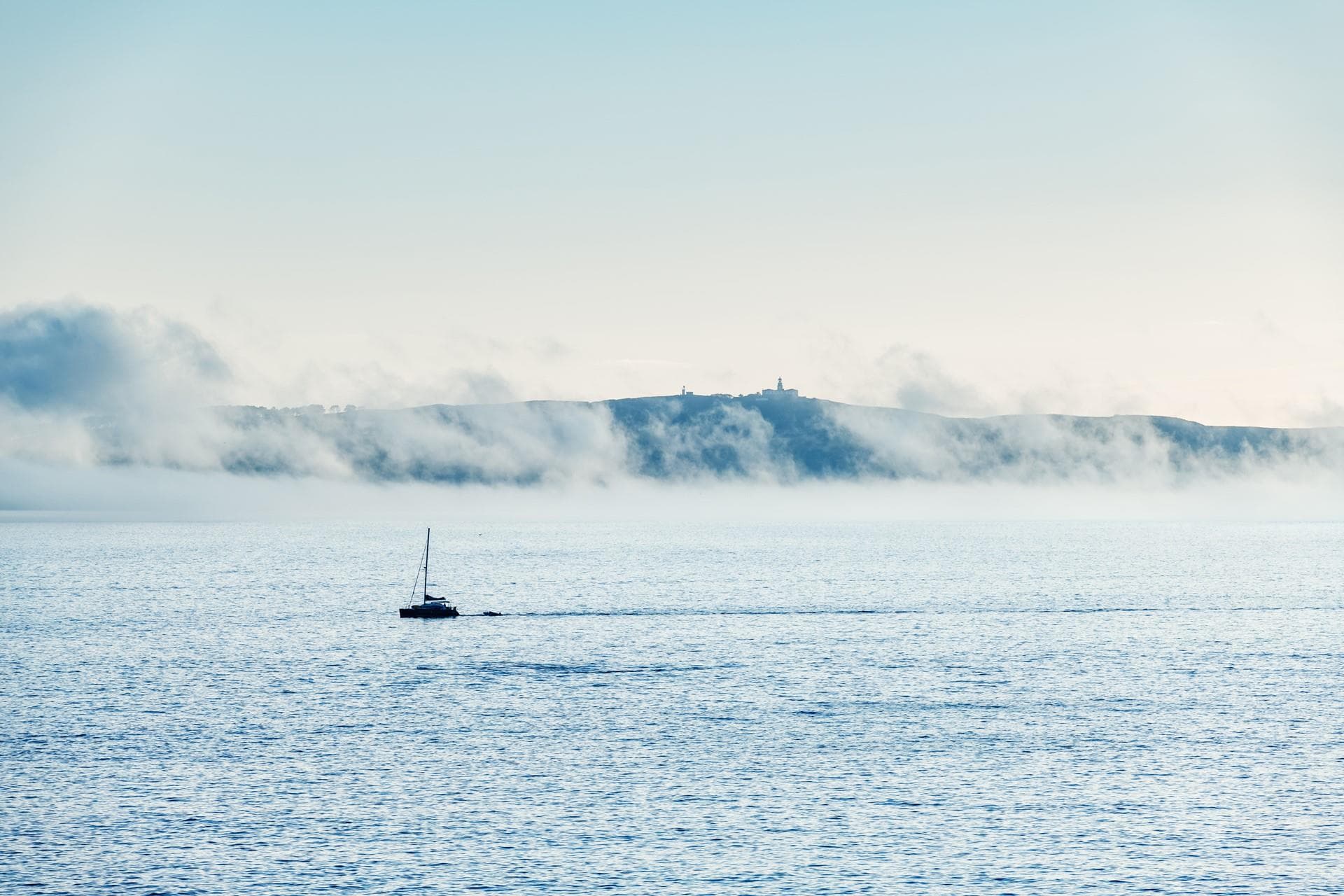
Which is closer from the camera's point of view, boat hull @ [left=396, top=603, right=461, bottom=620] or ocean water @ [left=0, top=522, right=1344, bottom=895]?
ocean water @ [left=0, top=522, right=1344, bottom=895]

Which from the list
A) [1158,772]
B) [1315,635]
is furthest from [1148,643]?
[1158,772]

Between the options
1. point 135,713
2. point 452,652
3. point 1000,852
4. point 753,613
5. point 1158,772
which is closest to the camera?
point 1000,852

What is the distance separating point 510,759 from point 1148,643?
97682mm

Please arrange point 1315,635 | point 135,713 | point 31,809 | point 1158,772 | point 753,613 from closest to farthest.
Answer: point 31,809
point 1158,772
point 135,713
point 1315,635
point 753,613

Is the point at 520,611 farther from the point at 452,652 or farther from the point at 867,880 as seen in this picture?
the point at 867,880

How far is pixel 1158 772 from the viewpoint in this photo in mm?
81812

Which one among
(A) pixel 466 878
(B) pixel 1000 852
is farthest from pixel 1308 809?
(A) pixel 466 878

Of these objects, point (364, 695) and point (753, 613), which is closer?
point (364, 695)

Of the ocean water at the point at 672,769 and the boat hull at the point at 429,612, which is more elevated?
the ocean water at the point at 672,769

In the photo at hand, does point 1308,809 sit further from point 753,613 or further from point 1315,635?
point 753,613

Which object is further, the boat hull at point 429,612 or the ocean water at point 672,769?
the boat hull at point 429,612

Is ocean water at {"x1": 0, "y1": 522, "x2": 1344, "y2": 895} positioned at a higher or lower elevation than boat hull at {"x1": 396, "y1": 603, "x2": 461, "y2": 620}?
higher

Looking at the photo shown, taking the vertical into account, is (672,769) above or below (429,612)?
above

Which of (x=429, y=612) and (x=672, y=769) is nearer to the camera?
(x=672, y=769)
